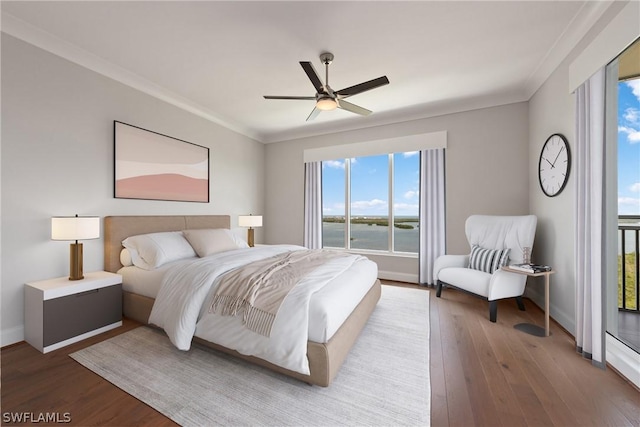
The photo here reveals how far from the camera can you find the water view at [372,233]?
4.50 meters

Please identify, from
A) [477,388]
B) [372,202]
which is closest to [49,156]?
[477,388]

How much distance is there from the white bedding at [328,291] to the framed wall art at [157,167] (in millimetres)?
1078

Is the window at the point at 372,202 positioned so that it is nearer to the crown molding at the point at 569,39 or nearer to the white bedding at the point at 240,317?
the crown molding at the point at 569,39

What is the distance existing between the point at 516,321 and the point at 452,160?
241cm

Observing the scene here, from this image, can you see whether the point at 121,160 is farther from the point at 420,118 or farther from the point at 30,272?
the point at 420,118

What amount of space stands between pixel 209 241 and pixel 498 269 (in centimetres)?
345

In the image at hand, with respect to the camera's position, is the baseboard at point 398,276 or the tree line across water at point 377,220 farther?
the tree line across water at point 377,220

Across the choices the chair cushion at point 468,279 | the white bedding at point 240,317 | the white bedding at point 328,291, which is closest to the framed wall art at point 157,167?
the white bedding at point 328,291

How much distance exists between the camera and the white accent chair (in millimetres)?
2787

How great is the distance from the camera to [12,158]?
2.27 meters

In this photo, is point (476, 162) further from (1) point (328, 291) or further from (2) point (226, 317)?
(2) point (226, 317)

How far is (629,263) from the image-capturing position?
2766 millimetres

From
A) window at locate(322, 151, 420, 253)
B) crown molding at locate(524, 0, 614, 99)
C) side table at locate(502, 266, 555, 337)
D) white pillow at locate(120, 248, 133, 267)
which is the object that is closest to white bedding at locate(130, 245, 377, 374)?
white pillow at locate(120, 248, 133, 267)

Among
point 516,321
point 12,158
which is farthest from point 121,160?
point 516,321
